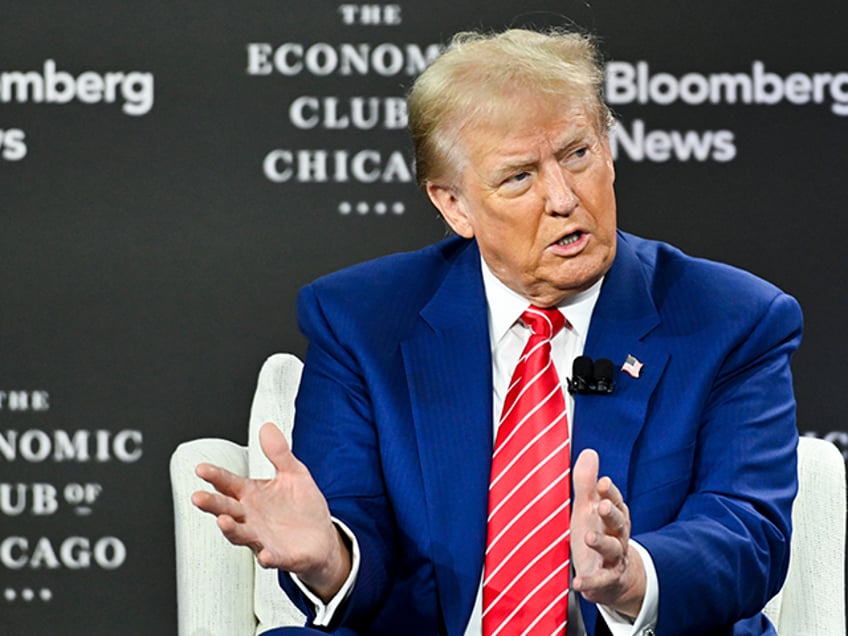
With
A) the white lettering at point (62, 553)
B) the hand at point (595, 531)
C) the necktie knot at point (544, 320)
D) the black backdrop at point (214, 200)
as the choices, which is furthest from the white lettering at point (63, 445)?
the hand at point (595, 531)

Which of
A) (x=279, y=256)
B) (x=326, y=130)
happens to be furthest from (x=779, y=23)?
(x=279, y=256)

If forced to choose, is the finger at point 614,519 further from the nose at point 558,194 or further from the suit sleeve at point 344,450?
the nose at point 558,194

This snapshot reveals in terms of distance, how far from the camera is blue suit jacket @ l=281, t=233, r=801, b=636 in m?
2.24

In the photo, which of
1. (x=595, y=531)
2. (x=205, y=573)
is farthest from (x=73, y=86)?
(x=595, y=531)

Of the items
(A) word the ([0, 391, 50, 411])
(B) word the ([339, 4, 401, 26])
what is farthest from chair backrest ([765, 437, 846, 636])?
(A) word the ([0, 391, 50, 411])

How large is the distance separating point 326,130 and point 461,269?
1.23m

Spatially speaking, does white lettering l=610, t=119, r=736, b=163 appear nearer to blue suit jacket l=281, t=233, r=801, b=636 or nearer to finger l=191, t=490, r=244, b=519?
blue suit jacket l=281, t=233, r=801, b=636

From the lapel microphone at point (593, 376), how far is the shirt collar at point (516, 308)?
5.0 inches

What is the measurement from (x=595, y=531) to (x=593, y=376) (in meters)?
0.49

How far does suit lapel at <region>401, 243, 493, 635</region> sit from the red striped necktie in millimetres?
27

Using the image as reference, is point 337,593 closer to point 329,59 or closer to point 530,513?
point 530,513

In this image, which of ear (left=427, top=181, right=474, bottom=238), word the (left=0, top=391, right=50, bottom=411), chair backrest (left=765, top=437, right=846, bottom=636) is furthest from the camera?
word the (left=0, top=391, right=50, bottom=411)

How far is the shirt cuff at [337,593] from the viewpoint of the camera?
2.15 meters

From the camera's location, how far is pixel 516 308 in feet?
8.09
